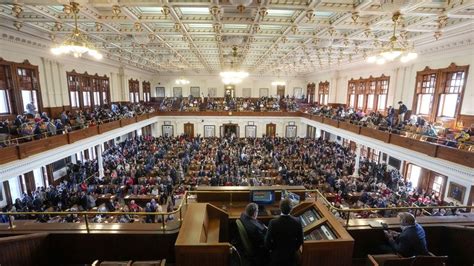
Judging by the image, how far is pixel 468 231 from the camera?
3.91 meters

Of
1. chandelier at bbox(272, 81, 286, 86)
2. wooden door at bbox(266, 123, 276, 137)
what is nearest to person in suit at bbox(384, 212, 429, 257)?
wooden door at bbox(266, 123, 276, 137)

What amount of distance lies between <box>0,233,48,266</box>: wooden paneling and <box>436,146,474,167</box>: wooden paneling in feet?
33.2

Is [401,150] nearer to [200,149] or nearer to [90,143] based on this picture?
[200,149]

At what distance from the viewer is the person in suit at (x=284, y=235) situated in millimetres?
2996

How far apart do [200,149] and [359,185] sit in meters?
10.6

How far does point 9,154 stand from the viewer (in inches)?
277

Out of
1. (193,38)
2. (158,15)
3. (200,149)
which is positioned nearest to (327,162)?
(200,149)

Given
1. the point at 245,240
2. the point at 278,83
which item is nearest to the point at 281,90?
the point at 278,83

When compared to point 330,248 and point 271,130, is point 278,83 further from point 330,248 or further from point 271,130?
point 330,248

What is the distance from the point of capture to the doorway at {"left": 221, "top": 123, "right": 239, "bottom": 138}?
24359mm

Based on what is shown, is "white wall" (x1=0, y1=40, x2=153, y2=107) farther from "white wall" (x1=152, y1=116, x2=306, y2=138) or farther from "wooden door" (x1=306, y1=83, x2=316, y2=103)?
"wooden door" (x1=306, y1=83, x2=316, y2=103)

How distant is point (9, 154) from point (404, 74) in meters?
17.9

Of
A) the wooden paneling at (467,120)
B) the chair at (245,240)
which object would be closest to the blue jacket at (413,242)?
the chair at (245,240)

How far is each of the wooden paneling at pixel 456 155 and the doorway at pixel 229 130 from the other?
A: 17.9 metres
